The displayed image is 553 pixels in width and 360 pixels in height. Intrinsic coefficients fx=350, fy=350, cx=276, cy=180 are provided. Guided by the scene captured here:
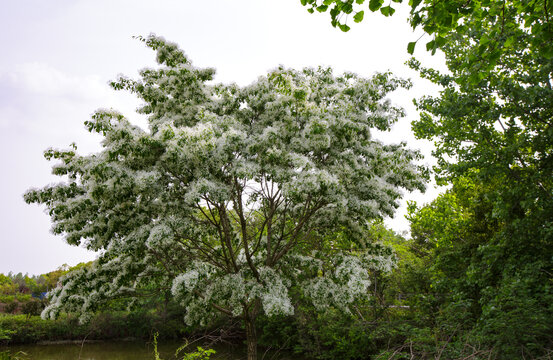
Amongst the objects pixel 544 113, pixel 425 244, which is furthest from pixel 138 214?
pixel 425 244

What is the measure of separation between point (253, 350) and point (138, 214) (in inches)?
169

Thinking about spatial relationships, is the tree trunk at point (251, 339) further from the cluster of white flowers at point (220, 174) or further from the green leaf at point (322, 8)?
the green leaf at point (322, 8)

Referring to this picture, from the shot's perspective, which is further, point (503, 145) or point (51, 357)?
point (51, 357)

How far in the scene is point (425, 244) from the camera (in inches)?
781

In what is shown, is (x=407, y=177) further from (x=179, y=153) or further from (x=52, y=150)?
(x=52, y=150)

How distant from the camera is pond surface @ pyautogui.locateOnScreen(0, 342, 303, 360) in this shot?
52.8 feet

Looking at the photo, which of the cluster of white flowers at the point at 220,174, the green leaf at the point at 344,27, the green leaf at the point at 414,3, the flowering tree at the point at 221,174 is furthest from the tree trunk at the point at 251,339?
the green leaf at the point at 414,3

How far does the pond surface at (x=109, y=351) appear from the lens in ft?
52.8

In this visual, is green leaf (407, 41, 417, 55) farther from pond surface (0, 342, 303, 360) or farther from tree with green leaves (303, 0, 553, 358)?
pond surface (0, 342, 303, 360)

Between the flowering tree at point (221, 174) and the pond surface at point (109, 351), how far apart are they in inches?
327

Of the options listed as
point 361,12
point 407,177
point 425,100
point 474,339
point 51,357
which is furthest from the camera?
point 51,357

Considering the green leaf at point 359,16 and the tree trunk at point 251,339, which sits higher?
the green leaf at point 359,16

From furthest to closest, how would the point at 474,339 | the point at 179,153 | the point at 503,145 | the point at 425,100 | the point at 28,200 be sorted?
the point at 425,100
the point at 503,145
the point at 28,200
the point at 179,153
the point at 474,339

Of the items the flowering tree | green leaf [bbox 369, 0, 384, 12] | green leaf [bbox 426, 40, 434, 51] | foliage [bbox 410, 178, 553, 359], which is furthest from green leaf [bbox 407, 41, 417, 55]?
foliage [bbox 410, 178, 553, 359]
